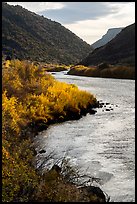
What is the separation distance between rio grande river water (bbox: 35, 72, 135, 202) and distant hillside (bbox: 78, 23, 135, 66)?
74054mm

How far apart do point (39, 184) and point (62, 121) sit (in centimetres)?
1613

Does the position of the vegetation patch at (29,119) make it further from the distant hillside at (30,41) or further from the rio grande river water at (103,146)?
the distant hillside at (30,41)

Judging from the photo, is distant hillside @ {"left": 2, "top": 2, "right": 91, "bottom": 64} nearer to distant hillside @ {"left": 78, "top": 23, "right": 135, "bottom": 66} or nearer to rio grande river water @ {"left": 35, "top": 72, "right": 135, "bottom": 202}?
distant hillside @ {"left": 78, "top": 23, "right": 135, "bottom": 66}

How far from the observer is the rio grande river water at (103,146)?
1437cm

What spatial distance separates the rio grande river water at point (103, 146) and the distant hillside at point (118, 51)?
243 ft

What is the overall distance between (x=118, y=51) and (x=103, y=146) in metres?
94.5

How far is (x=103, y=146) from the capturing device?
64.2ft

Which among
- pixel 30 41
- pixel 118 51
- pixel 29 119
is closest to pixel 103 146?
pixel 29 119

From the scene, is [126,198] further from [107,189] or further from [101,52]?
[101,52]

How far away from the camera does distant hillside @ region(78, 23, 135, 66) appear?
105m

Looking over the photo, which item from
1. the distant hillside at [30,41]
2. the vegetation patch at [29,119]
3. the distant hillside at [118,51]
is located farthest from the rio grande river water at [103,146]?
Result: the distant hillside at [30,41]

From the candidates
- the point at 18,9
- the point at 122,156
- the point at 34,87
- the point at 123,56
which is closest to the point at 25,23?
the point at 18,9

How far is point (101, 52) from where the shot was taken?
12038 centimetres

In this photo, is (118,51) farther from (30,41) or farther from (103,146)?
(103,146)
